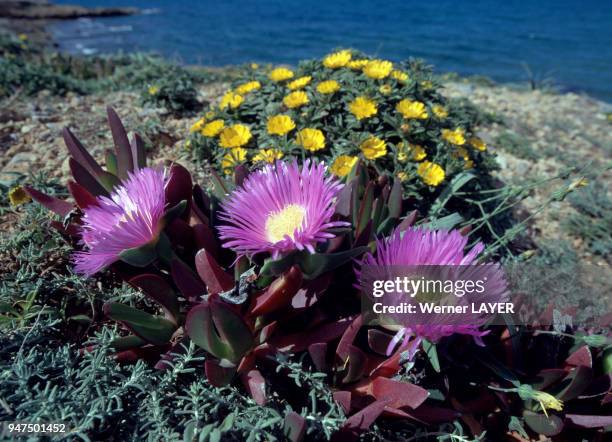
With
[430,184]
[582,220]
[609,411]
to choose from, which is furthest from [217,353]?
[582,220]

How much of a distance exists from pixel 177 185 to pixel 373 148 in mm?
1166

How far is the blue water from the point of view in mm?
15430

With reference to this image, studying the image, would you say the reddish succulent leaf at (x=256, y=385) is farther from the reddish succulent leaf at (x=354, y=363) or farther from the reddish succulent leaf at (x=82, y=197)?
the reddish succulent leaf at (x=82, y=197)

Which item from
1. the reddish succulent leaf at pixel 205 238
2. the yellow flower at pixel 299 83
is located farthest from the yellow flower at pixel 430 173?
the reddish succulent leaf at pixel 205 238

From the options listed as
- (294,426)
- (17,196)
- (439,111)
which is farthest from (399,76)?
(294,426)

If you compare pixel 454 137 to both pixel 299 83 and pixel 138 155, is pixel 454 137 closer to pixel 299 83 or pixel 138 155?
pixel 299 83

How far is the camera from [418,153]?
2449 mm

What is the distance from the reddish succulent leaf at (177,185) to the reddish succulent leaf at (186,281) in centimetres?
25

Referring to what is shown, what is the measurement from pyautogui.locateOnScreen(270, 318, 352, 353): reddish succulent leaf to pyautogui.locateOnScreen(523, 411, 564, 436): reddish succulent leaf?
0.66 metres

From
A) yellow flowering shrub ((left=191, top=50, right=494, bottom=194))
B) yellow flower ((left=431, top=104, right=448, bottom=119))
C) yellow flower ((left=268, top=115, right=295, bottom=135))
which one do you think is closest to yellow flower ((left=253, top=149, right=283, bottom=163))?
yellow flowering shrub ((left=191, top=50, right=494, bottom=194))

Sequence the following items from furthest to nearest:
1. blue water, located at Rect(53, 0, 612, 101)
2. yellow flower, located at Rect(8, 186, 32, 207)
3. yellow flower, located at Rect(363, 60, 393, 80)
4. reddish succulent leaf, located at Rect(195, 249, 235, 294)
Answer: blue water, located at Rect(53, 0, 612, 101) → yellow flower, located at Rect(363, 60, 393, 80) → yellow flower, located at Rect(8, 186, 32, 207) → reddish succulent leaf, located at Rect(195, 249, 235, 294)

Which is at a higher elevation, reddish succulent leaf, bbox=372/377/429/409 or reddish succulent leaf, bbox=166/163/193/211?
→ reddish succulent leaf, bbox=166/163/193/211

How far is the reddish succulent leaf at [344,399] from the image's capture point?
134 centimetres

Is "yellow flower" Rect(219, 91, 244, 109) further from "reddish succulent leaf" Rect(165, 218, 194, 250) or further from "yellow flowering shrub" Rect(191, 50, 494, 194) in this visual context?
→ "reddish succulent leaf" Rect(165, 218, 194, 250)
